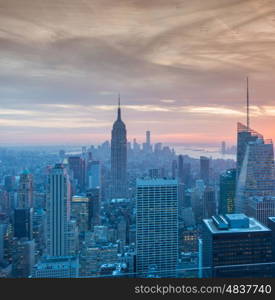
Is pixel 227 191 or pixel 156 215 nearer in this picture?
pixel 156 215

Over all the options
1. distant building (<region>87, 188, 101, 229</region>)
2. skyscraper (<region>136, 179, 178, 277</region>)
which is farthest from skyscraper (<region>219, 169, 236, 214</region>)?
distant building (<region>87, 188, 101, 229</region>)

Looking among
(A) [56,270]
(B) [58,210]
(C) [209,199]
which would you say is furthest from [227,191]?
(A) [56,270]

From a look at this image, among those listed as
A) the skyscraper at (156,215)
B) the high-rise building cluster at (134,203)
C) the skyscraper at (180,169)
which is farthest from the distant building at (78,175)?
the skyscraper at (180,169)

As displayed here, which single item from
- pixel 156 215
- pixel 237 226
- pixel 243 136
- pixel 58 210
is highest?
pixel 243 136

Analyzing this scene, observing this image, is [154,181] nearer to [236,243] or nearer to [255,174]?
[255,174]

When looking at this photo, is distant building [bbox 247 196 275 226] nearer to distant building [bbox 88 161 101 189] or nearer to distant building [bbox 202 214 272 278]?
distant building [bbox 202 214 272 278]

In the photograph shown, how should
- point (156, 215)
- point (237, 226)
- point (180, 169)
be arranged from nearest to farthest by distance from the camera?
point (237, 226)
point (180, 169)
point (156, 215)

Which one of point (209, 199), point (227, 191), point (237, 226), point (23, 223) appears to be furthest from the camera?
point (23, 223)

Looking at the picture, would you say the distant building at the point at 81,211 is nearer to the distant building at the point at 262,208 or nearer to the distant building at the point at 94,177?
the distant building at the point at 94,177
